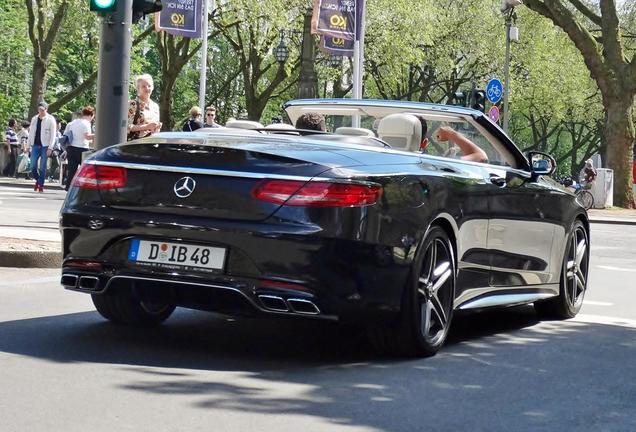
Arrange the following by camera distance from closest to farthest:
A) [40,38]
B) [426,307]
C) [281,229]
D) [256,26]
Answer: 1. [281,229]
2. [426,307]
3. [40,38]
4. [256,26]

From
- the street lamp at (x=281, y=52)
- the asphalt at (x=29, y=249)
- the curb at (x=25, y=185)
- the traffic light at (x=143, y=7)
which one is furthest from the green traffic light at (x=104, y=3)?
the street lamp at (x=281, y=52)

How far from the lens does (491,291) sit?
824cm

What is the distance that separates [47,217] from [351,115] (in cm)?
1092

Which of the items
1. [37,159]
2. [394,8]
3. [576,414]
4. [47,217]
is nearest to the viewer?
[576,414]

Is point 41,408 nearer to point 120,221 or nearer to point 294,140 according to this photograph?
point 120,221

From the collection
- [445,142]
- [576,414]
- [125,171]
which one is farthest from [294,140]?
[576,414]

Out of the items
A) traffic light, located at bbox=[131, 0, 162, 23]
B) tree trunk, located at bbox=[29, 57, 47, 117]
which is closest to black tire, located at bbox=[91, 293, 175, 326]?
traffic light, located at bbox=[131, 0, 162, 23]

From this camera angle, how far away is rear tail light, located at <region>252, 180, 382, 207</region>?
6457 millimetres

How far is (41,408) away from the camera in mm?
5262

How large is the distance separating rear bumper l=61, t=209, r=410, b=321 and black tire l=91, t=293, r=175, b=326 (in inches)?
31.4

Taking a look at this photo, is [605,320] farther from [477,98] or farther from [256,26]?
[256,26]

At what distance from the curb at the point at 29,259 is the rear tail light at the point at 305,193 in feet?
17.7

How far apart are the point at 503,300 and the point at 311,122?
1791mm

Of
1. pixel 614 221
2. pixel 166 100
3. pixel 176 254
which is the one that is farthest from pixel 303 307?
pixel 166 100
